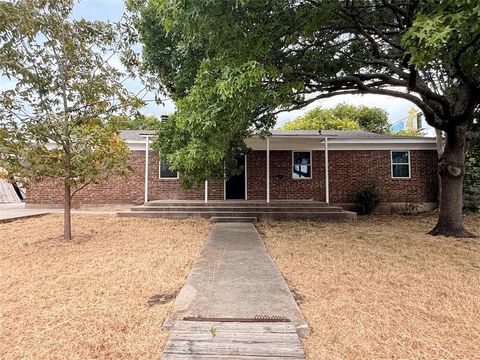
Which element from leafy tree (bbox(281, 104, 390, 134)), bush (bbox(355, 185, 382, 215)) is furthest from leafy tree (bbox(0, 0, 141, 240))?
leafy tree (bbox(281, 104, 390, 134))

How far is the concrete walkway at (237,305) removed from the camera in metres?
Result: 2.59

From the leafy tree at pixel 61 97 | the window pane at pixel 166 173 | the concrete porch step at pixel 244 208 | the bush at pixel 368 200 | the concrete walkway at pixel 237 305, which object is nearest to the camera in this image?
the concrete walkway at pixel 237 305

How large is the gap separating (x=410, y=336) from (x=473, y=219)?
10.7 metres

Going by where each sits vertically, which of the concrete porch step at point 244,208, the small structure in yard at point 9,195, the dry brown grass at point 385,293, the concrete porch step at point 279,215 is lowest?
the dry brown grass at point 385,293

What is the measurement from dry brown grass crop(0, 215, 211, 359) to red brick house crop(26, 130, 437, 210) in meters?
5.77

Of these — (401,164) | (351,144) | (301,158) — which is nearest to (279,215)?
(301,158)

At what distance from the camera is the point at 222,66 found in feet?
16.7

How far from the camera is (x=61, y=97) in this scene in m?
6.61

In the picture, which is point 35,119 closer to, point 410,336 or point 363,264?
point 363,264

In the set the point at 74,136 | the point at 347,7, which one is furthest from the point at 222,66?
the point at 74,136

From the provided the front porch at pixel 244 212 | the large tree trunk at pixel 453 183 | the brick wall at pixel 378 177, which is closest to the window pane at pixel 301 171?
the brick wall at pixel 378 177

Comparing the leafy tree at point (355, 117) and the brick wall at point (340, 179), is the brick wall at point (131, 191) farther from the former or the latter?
the leafy tree at point (355, 117)

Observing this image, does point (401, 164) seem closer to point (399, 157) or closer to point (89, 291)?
point (399, 157)

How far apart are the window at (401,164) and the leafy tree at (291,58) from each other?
13.5 feet
